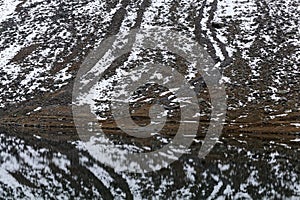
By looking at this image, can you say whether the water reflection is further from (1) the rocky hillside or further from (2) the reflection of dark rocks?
(1) the rocky hillside

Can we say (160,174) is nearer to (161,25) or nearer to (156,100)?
(156,100)

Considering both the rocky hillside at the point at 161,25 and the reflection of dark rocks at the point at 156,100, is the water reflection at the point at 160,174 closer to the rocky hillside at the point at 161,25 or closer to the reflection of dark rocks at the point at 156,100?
the reflection of dark rocks at the point at 156,100

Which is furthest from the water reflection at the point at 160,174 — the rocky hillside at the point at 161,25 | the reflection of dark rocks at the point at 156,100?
the rocky hillside at the point at 161,25

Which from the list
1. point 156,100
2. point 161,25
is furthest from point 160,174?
point 161,25

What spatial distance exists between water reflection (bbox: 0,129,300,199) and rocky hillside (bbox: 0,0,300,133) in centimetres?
348

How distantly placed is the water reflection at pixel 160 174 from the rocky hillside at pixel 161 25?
3483 millimetres

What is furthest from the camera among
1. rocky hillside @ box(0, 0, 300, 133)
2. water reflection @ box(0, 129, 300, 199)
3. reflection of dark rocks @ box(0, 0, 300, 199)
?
rocky hillside @ box(0, 0, 300, 133)

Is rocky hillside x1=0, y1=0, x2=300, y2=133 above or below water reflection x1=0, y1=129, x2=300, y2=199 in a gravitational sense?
below

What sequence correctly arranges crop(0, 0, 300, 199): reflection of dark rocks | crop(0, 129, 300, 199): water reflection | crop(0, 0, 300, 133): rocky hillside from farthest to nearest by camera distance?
crop(0, 0, 300, 133): rocky hillside, crop(0, 0, 300, 199): reflection of dark rocks, crop(0, 129, 300, 199): water reflection

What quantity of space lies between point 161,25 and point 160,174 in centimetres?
1778

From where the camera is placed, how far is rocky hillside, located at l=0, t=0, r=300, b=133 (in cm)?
2120

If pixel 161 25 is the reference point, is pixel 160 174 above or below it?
above

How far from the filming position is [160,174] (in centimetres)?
1328

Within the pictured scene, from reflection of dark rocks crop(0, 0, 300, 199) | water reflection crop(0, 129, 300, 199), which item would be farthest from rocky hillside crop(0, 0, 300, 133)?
water reflection crop(0, 129, 300, 199)
